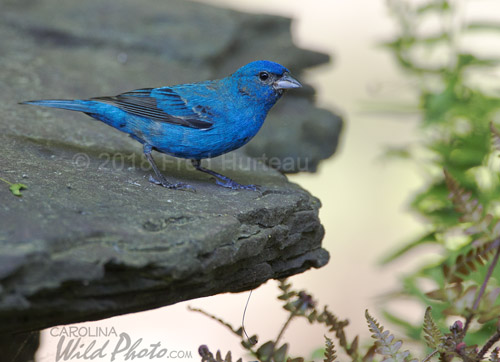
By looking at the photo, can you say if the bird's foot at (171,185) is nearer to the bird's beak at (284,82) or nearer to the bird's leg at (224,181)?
the bird's leg at (224,181)

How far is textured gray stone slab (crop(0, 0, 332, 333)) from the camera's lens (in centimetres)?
217

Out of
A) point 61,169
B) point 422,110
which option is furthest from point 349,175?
point 61,169

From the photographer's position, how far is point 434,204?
431cm

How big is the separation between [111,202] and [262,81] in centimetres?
130

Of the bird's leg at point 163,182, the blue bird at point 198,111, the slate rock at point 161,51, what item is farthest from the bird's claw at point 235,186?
the slate rock at point 161,51

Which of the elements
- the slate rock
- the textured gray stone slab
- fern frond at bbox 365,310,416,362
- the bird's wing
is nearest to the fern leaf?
fern frond at bbox 365,310,416,362

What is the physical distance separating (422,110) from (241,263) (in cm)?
245

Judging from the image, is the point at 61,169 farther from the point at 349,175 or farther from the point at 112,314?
the point at 349,175

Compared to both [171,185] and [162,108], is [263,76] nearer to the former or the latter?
[162,108]

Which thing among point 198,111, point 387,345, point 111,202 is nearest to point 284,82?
point 198,111

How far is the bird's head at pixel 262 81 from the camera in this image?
12.0 ft

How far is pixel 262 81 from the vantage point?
3.67m

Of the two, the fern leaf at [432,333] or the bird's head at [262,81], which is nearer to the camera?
the fern leaf at [432,333]

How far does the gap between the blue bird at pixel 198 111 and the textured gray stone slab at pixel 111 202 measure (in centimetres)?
18
